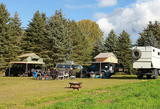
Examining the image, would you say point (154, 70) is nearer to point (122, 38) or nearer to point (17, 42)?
point (122, 38)

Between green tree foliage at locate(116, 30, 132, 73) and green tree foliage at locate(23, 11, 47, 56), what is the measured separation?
1523 cm

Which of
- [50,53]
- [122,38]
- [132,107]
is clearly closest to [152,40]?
[122,38]

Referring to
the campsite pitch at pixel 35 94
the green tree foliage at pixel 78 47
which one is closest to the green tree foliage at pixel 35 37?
the green tree foliage at pixel 78 47

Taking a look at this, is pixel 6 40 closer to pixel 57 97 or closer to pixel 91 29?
pixel 57 97

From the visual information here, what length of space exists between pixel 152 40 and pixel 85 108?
3829 cm

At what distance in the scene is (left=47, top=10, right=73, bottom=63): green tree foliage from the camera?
38.5 meters

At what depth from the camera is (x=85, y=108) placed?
19.7 ft

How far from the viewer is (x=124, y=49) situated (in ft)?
137

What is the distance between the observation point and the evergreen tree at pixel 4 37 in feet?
119

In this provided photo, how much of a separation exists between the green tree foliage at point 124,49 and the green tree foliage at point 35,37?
1523cm

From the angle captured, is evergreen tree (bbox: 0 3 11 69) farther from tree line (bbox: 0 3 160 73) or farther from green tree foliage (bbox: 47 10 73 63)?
green tree foliage (bbox: 47 10 73 63)

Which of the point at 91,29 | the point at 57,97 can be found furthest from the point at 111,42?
the point at 57,97

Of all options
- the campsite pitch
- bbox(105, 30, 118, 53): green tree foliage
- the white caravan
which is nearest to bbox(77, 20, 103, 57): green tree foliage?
bbox(105, 30, 118, 53): green tree foliage

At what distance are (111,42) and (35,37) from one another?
16139mm
